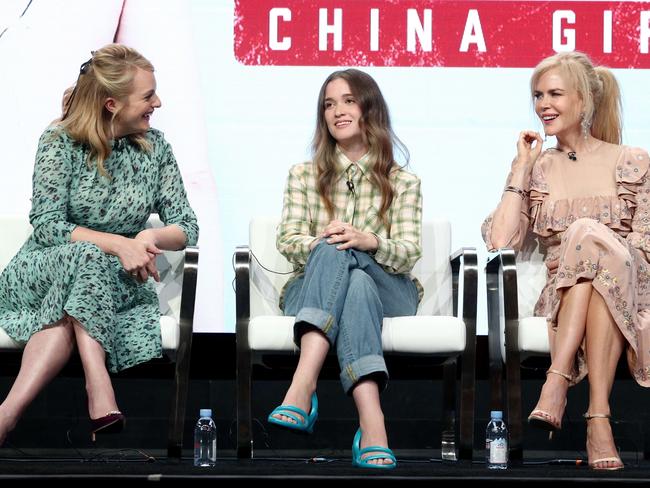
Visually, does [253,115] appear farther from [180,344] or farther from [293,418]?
[293,418]

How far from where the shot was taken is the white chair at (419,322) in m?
3.29

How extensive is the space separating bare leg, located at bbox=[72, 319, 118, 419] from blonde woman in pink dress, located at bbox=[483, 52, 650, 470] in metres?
1.20

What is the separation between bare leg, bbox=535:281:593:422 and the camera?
10.2 feet

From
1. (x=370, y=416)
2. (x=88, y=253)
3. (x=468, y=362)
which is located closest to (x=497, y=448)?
(x=468, y=362)

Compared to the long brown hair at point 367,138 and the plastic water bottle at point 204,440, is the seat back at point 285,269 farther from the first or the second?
the plastic water bottle at point 204,440

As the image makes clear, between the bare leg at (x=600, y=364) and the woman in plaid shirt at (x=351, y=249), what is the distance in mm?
580

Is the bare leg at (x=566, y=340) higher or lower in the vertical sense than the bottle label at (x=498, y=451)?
higher

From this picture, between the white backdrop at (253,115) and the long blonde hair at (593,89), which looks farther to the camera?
the white backdrop at (253,115)

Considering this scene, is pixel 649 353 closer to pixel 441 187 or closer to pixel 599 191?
pixel 599 191

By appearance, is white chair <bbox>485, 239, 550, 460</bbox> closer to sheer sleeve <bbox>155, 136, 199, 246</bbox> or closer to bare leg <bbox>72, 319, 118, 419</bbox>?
sheer sleeve <bbox>155, 136, 199, 246</bbox>

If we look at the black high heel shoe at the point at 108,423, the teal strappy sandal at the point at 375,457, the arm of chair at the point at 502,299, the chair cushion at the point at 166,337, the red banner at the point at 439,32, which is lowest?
the teal strappy sandal at the point at 375,457

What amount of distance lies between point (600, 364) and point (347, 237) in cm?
83

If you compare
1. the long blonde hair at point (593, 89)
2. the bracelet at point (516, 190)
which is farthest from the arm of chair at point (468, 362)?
the long blonde hair at point (593, 89)

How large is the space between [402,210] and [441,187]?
2.11ft
